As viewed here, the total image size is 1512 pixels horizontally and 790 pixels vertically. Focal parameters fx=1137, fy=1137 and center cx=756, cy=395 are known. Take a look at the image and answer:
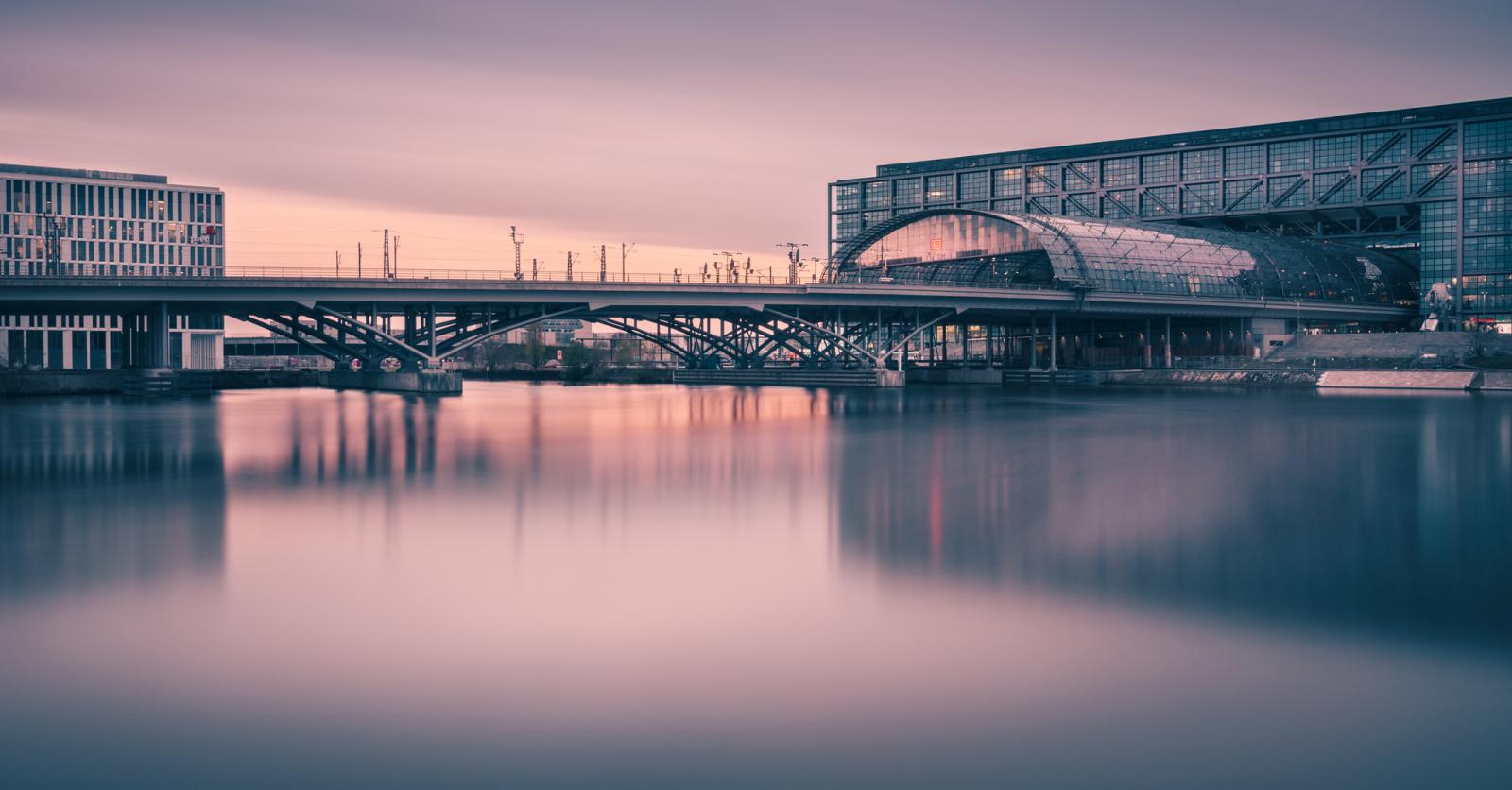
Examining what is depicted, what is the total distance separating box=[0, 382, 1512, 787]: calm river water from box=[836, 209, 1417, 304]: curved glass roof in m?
94.7

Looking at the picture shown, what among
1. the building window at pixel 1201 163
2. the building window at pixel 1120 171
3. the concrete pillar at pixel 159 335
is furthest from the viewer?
the building window at pixel 1120 171

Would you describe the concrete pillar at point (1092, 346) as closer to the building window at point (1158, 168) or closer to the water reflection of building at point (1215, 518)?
the building window at point (1158, 168)

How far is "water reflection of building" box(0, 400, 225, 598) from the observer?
52.7ft

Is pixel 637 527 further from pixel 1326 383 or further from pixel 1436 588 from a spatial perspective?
pixel 1326 383

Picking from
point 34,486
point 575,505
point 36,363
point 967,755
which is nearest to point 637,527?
point 575,505

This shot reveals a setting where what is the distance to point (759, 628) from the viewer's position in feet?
41.0

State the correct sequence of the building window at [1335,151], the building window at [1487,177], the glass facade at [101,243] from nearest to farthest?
the building window at [1487,177]
the glass facade at [101,243]
the building window at [1335,151]

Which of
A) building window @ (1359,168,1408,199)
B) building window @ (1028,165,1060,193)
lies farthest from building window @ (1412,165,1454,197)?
building window @ (1028,165,1060,193)

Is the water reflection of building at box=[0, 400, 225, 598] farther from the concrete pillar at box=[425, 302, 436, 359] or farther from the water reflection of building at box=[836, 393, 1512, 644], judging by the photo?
the concrete pillar at box=[425, 302, 436, 359]

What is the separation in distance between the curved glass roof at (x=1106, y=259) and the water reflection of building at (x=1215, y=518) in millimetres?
79638

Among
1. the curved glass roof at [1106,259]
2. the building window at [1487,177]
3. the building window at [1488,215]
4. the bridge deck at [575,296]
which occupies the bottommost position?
the bridge deck at [575,296]

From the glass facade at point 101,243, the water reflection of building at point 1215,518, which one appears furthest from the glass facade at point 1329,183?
the glass facade at point 101,243

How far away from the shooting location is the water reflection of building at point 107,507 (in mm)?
16062

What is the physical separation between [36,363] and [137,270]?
75.5ft
